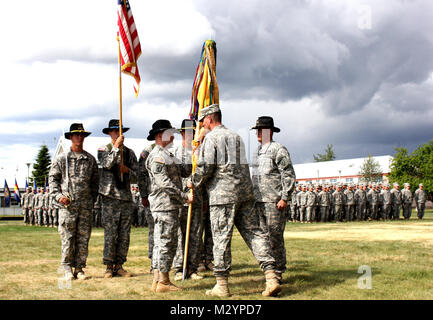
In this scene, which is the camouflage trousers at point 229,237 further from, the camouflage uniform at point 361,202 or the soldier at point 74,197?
the camouflage uniform at point 361,202

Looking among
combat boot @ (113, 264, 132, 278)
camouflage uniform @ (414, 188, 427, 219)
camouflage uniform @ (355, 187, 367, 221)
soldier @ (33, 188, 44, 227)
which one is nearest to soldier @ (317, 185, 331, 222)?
camouflage uniform @ (355, 187, 367, 221)

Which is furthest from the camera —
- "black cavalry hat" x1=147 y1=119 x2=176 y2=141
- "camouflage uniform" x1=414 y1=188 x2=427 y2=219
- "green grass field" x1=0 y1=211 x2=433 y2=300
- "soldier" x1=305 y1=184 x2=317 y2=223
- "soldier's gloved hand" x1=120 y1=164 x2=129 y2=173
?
"camouflage uniform" x1=414 y1=188 x2=427 y2=219

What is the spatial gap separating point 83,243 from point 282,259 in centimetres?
324

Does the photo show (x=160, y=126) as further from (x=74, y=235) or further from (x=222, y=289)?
(x=222, y=289)

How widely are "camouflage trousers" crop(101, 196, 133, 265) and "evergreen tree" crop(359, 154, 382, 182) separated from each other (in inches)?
2370

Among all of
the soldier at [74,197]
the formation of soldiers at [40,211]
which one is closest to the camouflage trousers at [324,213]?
the formation of soldiers at [40,211]

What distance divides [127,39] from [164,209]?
3131 millimetres

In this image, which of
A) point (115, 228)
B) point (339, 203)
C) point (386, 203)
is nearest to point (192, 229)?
point (115, 228)

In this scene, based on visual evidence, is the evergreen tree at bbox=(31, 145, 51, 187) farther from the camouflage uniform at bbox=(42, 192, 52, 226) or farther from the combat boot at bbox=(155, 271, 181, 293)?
the combat boot at bbox=(155, 271, 181, 293)

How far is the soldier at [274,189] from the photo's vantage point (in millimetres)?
6680

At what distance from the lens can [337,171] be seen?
7319 cm

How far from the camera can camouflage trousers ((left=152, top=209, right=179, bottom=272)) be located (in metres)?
6.27

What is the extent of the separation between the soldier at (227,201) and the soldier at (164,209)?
1.70 ft
